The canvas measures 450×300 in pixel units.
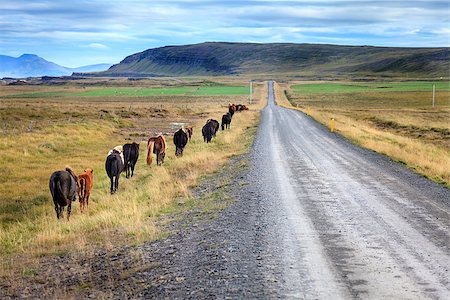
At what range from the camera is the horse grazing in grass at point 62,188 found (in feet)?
48.0

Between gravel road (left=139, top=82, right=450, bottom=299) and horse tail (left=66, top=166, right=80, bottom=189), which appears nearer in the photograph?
gravel road (left=139, top=82, right=450, bottom=299)

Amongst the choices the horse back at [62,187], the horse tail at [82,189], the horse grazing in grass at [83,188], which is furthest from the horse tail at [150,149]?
the horse back at [62,187]

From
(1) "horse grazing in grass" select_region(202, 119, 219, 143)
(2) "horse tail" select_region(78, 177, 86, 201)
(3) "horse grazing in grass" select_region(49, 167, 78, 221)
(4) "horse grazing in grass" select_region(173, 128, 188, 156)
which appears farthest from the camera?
(1) "horse grazing in grass" select_region(202, 119, 219, 143)

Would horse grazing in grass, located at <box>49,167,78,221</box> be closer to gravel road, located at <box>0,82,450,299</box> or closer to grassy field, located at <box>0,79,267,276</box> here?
grassy field, located at <box>0,79,267,276</box>

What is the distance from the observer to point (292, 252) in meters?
9.51

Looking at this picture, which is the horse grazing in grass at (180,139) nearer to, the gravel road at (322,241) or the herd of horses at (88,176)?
the herd of horses at (88,176)

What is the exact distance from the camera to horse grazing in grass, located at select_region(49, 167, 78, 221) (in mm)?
14625

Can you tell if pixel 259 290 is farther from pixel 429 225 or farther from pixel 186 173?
pixel 186 173

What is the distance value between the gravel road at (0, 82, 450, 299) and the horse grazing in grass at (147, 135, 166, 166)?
768cm

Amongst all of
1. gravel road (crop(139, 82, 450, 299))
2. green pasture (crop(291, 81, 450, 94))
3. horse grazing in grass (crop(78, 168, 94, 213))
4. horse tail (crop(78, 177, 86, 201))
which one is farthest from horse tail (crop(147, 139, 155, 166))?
green pasture (crop(291, 81, 450, 94))

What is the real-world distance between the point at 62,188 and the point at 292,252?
783 centimetres

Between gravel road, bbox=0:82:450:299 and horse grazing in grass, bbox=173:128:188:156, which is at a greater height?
horse grazing in grass, bbox=173:128:188:156

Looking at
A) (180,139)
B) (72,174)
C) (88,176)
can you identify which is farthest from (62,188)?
(180,139)

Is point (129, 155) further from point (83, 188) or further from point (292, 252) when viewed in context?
point (292, 252)
